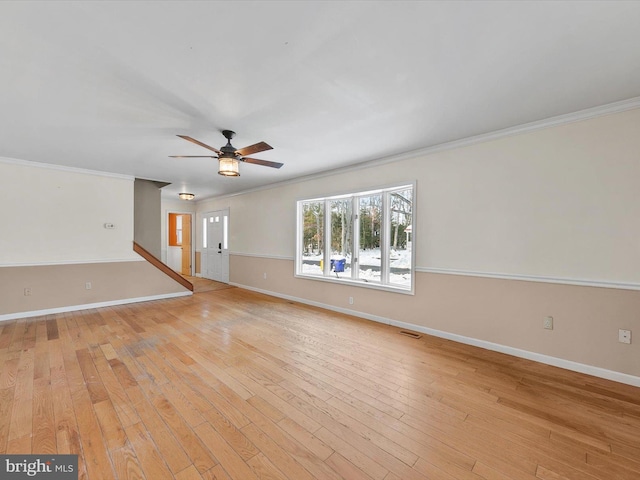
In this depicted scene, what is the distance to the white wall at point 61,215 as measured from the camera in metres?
4.19

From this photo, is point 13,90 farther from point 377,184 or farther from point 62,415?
point 377,184

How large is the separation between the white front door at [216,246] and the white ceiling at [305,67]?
4288 mm

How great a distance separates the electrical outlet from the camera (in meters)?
2.42

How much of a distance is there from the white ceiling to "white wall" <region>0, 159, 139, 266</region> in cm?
141

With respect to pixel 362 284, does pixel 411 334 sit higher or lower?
lower

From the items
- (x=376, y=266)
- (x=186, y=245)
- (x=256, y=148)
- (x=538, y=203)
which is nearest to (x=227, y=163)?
(x=256, y=148)

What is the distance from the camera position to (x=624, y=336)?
2.43 meters

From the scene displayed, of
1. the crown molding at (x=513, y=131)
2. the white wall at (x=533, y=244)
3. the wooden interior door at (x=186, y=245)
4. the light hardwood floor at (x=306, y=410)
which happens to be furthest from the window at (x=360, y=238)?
the wooden interior door at (x=186, y=245)

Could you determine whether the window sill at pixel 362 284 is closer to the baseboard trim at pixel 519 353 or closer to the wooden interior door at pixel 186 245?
the baseboard trim at pixel 519 353

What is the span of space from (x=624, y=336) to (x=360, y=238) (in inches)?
125

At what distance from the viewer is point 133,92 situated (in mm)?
2240

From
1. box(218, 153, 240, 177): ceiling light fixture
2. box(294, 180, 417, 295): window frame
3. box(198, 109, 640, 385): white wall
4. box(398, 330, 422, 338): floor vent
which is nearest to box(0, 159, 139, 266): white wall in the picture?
box(294, 180, 417, 295): window frame

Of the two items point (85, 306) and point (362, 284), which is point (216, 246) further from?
point (362, 284)

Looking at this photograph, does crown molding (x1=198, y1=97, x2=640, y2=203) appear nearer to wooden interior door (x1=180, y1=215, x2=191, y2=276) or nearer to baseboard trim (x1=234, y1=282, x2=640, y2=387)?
baseboard trim (x1=234, y1=282, x2=640, y2=387)
